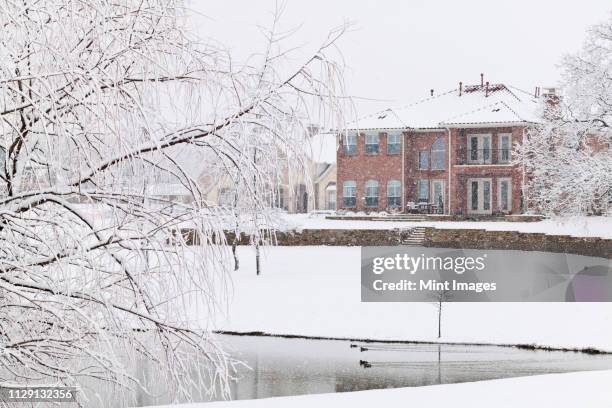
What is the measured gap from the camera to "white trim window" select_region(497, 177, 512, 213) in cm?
4284

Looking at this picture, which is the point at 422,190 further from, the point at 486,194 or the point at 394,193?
the point at 486,194

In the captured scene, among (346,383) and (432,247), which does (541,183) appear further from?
(346,383)

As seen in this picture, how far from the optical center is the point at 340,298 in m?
31.1

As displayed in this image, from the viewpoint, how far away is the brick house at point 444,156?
43.4 meters

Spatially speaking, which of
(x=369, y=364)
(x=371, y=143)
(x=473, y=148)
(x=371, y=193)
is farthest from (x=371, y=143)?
(x=369, y=364)

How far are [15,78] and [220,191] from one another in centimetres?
169

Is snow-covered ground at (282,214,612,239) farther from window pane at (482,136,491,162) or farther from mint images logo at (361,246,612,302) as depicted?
window pane at (482,136,491,162)

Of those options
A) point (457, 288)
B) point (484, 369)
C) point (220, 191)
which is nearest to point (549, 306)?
point (457, 288)

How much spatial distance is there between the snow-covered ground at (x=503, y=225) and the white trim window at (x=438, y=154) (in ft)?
18.2

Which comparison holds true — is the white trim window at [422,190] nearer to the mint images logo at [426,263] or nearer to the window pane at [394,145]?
the window pane at [394,145]

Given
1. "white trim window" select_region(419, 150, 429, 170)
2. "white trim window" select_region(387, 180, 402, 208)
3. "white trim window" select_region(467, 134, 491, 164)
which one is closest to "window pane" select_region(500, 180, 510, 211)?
"white trim window" select_region(467, 134, 491, 164)

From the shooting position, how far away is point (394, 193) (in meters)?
45.5

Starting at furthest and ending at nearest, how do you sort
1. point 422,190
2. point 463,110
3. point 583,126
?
point 463,110 → point 422,190 → point 583,126

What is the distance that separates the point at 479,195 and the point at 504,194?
1286 mm
